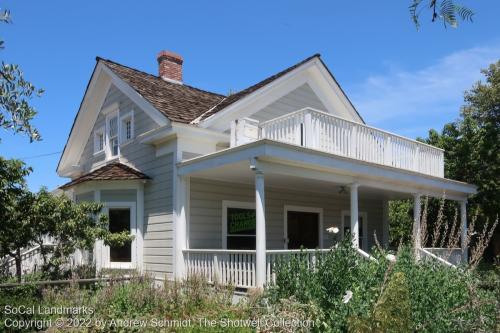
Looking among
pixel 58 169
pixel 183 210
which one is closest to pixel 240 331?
pixel 183 210

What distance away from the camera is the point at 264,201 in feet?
38.9

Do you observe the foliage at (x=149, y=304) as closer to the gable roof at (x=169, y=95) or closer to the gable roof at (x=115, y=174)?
the gable roof at (x=115, y=174)

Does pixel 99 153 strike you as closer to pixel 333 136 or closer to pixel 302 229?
pixel 302 229

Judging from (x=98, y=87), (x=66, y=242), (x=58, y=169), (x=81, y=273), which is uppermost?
(x=98, y=87)

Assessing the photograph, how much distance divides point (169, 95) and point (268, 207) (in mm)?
4478

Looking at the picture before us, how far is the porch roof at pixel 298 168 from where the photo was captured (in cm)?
1000

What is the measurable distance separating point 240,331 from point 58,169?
51.3 ft

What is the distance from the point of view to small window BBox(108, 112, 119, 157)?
1590 centimetres

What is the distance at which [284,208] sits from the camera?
15125mm

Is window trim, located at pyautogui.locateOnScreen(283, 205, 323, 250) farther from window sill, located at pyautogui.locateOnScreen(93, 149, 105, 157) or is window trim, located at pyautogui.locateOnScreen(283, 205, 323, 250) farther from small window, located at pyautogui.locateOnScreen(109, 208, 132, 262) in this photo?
window sill, located at pyautogui.locateOnScreen(93, 149, 105, 157)

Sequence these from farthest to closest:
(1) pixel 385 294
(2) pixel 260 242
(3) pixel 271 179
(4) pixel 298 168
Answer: (3) pixel 271 179 < (4) pixel 298 168 < (2) pixel 260 242 < (1) pixel 385 294

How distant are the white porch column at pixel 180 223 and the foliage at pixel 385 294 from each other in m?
5.17

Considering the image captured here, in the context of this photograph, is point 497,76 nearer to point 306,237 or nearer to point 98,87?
point 306,237

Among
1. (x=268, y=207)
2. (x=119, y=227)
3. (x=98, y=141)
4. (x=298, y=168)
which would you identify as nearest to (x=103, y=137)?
(x=98, y=141)
